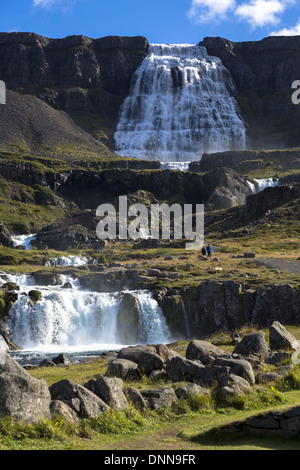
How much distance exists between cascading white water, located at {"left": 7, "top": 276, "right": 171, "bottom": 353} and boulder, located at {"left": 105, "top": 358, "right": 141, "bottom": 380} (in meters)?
26.8

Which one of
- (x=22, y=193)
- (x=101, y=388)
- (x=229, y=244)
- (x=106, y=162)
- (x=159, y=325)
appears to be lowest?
(x=159, y=325)

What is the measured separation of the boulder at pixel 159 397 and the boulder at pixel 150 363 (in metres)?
5.22

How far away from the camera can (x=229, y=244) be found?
321ft

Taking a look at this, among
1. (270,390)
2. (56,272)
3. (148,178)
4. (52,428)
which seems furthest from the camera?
(148,178)

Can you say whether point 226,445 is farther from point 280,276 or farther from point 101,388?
point 280,276

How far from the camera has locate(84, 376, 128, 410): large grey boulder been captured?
1800 cm

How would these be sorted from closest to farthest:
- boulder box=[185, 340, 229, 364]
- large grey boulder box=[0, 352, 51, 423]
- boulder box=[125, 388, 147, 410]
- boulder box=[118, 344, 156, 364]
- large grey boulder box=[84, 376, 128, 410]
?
large grey boulder box=[0, 352, 51, 423], large grey boulder box=[84, 376, 128, 410], boulder box=[125, 388, 147, 410], boulder box=[185, 340, 229, 364], boulder box=[118, 344, 156, 364]

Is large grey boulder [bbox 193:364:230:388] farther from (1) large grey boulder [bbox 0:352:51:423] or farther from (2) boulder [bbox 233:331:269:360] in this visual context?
(1) large grey boulder [bbox 0:352:51:423]

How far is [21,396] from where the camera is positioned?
15.6 m

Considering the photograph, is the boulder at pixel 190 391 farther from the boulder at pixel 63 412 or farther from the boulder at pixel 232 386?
the boulder at pixel 63 412

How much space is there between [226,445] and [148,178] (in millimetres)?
158877

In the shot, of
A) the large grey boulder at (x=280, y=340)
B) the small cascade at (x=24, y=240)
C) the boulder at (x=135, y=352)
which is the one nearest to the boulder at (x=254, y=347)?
the large grey boulder at (x=280, y=340)

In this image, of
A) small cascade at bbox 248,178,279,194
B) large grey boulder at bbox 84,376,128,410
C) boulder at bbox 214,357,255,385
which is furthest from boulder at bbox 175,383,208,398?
small cascade at bbox 248,178,279,194

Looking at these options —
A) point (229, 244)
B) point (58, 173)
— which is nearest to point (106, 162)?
point (58, 173)
